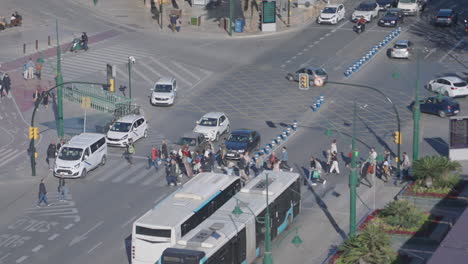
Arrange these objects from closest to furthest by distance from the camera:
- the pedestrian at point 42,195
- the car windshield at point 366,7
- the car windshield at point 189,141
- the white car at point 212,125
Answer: the pedestrian at point 42,195 < the car windshield at point 189,141 < the white car at point 212,125 < the car windshield at point 366,7

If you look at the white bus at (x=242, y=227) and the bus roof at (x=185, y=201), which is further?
the bus roof at (x=185, y=201)

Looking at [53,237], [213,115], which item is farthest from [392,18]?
[53,237]

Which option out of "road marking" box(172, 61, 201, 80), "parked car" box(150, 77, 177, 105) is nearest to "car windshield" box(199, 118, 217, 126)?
"parked car" box(150, 77, 177, 105)

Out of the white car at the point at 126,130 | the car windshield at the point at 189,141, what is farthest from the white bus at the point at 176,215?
the white car at the point at 126,130

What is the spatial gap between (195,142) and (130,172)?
5.13m

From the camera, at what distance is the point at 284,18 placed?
9400 centimetres

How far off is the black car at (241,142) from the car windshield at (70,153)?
9.14m

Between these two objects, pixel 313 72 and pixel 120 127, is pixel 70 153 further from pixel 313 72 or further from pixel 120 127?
pixel 313 72

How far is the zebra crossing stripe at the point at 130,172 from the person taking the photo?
57969 mm

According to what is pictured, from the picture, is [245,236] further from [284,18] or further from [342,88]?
[284,18]

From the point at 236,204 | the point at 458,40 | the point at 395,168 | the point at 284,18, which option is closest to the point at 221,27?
the point at 284,18

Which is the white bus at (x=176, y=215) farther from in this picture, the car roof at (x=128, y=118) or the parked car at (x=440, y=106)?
the parked car at (x=440, y=106)

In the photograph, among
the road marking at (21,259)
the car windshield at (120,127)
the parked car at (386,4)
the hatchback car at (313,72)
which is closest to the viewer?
the road marking at (21,259)

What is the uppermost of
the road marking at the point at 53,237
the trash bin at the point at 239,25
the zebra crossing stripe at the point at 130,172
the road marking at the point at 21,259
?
the trash bin at the point at 239,25
